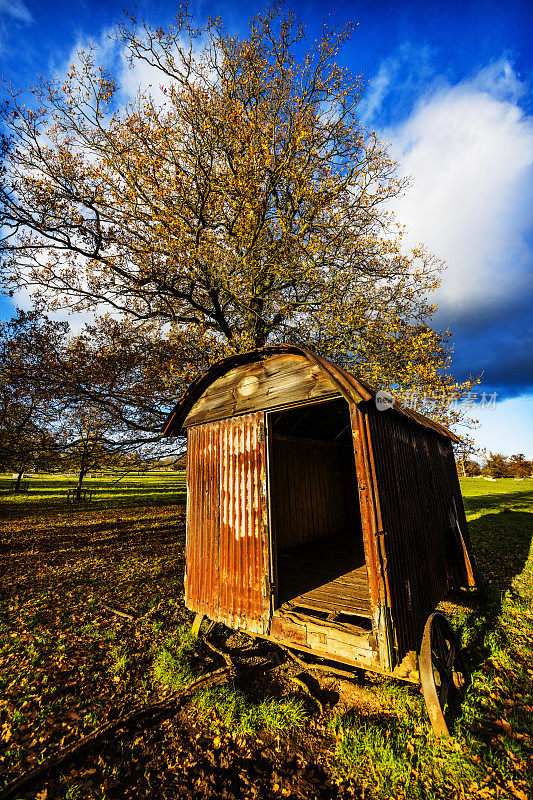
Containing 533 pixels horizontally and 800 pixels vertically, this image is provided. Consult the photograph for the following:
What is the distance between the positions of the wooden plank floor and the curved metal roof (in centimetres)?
328

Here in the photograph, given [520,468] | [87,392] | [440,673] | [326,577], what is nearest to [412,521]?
[440,673]

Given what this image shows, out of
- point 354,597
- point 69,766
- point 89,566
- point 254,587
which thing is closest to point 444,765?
point 354,597

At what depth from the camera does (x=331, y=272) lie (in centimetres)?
1284

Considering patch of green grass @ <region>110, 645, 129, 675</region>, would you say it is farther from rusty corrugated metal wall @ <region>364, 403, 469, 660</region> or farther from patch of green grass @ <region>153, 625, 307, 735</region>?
rusty corrugated metal wall @ <region>364, 403, 469, 660</region>

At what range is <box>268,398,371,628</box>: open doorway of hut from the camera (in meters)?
6.08

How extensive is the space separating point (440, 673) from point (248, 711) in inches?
112

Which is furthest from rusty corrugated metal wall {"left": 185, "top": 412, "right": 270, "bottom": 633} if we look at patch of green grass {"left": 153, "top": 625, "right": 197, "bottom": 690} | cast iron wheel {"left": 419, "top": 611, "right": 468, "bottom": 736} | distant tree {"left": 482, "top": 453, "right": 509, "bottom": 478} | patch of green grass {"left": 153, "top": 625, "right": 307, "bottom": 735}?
distant tree {"left": 482, "top": 453, "right": 509, "bottom": 478}

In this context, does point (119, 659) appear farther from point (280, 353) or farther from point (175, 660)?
point (280, 353)

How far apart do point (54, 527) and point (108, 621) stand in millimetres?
14335

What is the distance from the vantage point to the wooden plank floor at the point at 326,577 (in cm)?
578

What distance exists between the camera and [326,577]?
24.4ft

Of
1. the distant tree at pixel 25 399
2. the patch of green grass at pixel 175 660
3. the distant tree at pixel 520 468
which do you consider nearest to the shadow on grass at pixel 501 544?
the patch of green grass at pixel 175 660

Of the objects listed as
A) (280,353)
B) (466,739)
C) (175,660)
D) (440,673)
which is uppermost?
(280,353)

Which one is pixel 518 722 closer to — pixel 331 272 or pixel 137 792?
pixel 137 792
